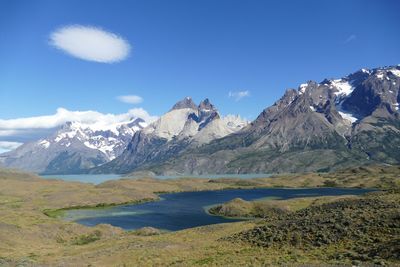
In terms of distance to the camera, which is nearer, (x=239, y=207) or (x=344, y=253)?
(x=344, y=253)

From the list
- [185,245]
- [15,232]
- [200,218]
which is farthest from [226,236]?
[200,218]

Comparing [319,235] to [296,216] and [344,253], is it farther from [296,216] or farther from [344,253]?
[296,216]

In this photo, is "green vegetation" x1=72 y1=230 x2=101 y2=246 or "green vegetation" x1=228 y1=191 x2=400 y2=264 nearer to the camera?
"green vegetation" x1=228 y1=191 x2=400 y2=264

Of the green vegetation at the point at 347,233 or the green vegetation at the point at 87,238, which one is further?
the green vegetation at the point at 87,238

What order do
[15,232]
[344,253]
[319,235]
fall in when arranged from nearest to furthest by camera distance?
[344,253] → [319,235] → [15,232]

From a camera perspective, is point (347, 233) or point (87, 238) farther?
point (87, 238)

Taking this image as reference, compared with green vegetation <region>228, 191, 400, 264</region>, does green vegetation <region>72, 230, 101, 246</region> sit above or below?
below

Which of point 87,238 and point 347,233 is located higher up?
point 347,233

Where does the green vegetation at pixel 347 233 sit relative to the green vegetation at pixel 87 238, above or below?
above

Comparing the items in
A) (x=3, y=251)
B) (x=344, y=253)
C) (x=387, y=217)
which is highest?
(x=387, y=217)

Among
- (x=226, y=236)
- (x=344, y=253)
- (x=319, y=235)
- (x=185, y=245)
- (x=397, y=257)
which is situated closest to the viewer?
(x=397, y=257)

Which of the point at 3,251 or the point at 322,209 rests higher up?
the point at 322,209

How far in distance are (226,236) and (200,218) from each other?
82.5 m

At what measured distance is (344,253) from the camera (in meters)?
53.8
